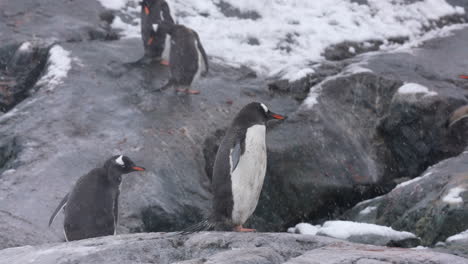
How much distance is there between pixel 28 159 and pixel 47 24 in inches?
130

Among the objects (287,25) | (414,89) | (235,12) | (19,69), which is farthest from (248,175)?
(235,12)

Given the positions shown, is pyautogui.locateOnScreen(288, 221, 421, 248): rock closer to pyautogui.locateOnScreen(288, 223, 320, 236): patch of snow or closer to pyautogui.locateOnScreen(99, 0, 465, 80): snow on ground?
pyautogui.locateOnScreen(288, 223, 320, 236): patch of snow

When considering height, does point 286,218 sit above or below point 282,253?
below

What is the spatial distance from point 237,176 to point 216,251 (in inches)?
47.6

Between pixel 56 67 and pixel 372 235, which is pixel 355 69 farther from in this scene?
pixel 56 67

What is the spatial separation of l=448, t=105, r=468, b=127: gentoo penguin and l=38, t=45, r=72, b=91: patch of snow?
4.36 m

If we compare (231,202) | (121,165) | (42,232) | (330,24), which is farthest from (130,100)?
(330,24)

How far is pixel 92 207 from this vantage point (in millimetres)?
4902

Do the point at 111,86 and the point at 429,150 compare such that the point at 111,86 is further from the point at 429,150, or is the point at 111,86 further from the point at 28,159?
the point at 429,150

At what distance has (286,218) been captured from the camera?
6836mm

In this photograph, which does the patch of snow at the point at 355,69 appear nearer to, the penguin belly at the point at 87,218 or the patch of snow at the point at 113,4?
the patch of snow at the point at 113,4

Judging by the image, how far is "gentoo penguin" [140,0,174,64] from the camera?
8289 mm

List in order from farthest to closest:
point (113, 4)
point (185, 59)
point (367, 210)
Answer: point (113, 4)
point (185, 59)
point (367, 210)

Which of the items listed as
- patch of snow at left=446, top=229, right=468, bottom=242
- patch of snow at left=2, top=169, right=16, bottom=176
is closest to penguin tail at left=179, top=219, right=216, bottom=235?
patch of snow at left=446, top=229, right=468, bottom=242
